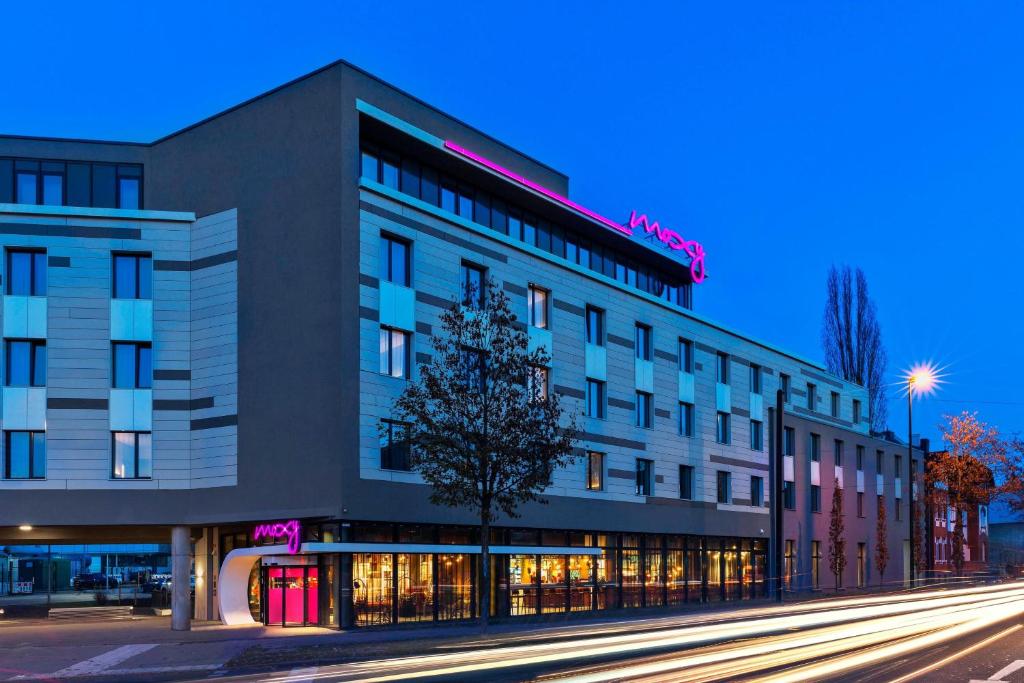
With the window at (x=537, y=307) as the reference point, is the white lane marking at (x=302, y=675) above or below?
below

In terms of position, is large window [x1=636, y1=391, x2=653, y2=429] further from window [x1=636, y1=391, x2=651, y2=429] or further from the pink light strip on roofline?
the pink light strip on roofline

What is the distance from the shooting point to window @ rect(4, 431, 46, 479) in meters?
36.5

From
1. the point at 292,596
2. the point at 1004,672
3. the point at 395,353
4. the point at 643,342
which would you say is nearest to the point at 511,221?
the point at 643,342

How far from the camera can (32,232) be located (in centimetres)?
3734

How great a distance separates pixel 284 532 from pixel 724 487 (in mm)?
28055

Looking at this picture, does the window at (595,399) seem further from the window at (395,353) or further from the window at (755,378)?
the window at (755,378)

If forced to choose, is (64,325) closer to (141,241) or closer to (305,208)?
(141,241)

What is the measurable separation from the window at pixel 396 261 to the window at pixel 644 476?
54.1 ft

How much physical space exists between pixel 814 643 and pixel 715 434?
30863 millimetres

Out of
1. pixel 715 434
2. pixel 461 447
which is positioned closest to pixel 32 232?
pixel 461 447

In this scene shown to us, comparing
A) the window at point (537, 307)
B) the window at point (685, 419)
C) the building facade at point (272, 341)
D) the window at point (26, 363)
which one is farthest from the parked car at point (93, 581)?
the window at point (685, 419)

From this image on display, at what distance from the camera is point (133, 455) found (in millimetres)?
37688

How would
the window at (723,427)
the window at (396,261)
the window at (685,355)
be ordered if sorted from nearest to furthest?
the window at (396,261) < the window at (685,355) < the window at (723,427)

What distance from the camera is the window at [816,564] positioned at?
2536 inches
